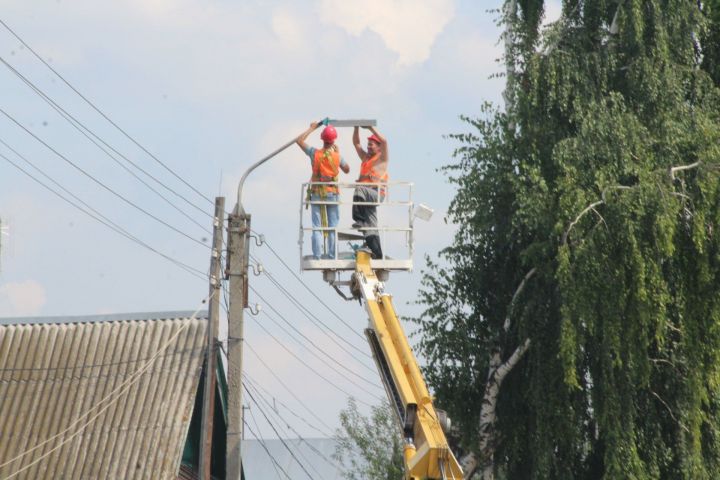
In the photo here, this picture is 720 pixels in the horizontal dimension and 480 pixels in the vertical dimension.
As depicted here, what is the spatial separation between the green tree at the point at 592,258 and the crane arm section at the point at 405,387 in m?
2.68

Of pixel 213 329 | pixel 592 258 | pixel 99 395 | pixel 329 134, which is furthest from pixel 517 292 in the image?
pixel 99 395

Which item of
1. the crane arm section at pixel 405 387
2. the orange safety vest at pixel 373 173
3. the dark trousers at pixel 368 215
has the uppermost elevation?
the orange safety vest at pixel 373 173

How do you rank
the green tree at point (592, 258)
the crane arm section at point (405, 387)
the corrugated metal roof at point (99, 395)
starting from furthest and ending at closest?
1. the corrugated metal roof at point (99, 395)
2. the green tree at point (592, 258)
3. the crane arm section at point (405, 387)

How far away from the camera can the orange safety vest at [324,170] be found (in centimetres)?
1795

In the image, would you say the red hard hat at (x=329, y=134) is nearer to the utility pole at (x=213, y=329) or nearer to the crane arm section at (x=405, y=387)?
the crane arm section at (x=405, y=387)

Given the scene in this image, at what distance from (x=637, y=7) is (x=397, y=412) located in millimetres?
8312

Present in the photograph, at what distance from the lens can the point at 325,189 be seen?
1792 cm

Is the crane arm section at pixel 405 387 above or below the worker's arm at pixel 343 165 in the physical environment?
below

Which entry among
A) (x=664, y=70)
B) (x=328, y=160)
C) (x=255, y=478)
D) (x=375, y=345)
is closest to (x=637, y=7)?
(x=664, y=70)

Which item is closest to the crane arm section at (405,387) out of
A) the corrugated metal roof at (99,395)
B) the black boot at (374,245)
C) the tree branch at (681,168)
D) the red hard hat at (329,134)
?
the black boot at (374,245)

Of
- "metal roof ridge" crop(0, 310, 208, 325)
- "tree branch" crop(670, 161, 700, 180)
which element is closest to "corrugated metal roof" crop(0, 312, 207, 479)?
"metal roof ridge" crop(0, 310, 208, 325)

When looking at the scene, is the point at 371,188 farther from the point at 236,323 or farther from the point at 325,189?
the point at 236,323

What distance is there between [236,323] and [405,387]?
5.43m

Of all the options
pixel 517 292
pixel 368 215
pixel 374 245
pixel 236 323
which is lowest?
pixel 236 323
